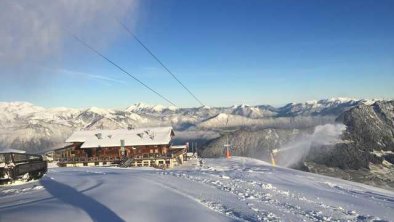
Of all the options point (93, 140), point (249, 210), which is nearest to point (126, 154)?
point (93, 140)

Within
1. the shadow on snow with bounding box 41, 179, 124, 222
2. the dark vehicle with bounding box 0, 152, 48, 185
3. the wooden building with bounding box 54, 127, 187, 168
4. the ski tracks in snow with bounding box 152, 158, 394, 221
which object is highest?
the wooden building with bounding box 54, 127, 187, 168

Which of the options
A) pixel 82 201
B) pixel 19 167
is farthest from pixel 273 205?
pixel 19 167

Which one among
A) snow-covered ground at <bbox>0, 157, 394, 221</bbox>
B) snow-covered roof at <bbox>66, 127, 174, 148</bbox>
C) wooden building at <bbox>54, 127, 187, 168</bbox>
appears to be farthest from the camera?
snow-covered roof at <bbox>66, 127, 174, 148</bbox>

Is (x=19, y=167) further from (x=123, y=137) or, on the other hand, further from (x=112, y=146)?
(x=123, y=137)

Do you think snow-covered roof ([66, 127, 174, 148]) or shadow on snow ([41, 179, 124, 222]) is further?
snow-covered roof ([66, 127, 174, 148])

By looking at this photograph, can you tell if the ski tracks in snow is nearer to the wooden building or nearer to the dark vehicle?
the dark vehicle

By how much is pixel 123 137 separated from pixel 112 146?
2.77m

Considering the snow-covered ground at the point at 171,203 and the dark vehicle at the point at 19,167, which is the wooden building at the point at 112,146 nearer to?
the snow-covered ground at the point at 171,203

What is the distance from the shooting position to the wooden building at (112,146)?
70000mm

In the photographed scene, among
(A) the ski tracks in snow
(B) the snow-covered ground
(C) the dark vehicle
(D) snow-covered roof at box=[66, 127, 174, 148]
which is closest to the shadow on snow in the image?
(B) the snow-covered ground

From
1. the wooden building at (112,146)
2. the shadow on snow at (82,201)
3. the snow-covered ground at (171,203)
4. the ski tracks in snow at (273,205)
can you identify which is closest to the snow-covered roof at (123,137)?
the wooden building at (112,146)

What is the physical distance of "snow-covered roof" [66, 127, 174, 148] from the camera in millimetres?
73250

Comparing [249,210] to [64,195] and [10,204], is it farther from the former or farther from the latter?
[10,204]

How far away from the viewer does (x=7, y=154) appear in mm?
17984
